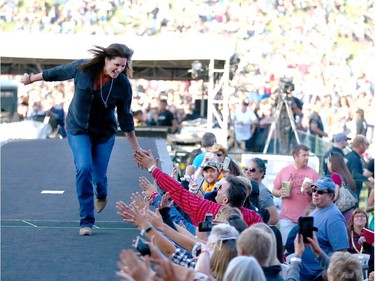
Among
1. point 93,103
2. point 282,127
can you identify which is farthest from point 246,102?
point 93,103

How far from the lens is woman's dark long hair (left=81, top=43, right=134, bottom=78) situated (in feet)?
30.0

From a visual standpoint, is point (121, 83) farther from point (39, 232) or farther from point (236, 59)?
point (236, 59)

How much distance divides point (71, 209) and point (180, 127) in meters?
16.5

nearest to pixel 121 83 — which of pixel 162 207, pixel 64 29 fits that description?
pixel 162 207

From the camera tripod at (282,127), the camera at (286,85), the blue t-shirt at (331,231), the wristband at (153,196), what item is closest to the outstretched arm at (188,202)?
the wristband at (153,196)

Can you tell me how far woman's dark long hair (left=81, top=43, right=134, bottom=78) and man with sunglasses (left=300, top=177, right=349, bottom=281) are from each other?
1.84m

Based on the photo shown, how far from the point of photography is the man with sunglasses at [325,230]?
8.71 m

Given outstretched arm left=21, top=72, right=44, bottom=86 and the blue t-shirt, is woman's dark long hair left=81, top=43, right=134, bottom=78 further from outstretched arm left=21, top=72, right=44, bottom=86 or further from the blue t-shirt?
the blue t-shirt

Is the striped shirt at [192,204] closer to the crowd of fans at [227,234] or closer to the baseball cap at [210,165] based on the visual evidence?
Result: the crowd of fans at [227,234]

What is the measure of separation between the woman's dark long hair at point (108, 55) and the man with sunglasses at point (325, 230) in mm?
1840

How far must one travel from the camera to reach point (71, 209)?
10930 millimetres

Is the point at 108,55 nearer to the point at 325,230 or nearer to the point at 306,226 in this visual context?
the point at 325,230

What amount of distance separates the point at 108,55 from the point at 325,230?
220cm

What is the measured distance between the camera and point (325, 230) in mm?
9312
